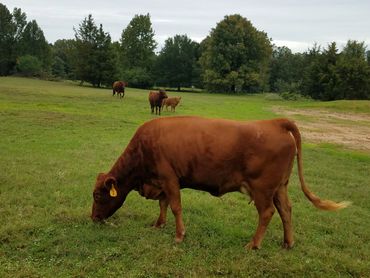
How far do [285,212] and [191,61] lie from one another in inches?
2961

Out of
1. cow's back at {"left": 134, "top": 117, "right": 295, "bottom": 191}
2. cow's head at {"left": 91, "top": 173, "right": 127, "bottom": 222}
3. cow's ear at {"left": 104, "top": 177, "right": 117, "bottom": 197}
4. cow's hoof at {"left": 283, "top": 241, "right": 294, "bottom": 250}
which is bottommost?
cow's hoof at {"left": 283, "top": 241, "right": 294, "bottom": 250}

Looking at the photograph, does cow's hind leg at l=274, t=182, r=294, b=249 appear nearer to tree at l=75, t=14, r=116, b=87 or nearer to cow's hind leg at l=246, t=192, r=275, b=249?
cow's hind leg at l=246, t=192, r=275, b=249

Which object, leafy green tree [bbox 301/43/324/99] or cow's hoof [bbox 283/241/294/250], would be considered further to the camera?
leafy green tree [bbox 301/43/324/99]

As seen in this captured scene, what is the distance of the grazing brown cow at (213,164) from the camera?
588 centimetres

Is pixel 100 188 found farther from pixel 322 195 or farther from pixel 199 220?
pixel 322 195

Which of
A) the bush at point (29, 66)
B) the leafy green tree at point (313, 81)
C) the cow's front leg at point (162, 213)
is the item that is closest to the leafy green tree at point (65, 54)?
the bush at point (29, 66)

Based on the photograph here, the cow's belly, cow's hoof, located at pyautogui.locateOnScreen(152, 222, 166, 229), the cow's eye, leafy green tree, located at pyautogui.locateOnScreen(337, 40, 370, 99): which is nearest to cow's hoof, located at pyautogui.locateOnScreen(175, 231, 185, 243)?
cow's hoof, located at pyautogui.locateOnScreen(152, 222, 166, 229)

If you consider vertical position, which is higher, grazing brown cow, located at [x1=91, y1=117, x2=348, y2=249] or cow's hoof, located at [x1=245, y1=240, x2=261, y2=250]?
grazing brown cow, located at [x1=91, y1=117, x2=348, y2=249]

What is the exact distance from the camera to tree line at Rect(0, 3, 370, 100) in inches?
2112

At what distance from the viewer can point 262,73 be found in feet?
232

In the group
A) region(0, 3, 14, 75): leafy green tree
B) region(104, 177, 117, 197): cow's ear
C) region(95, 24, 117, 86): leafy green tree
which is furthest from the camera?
region(0, 3, 14, 75): leafy green tree

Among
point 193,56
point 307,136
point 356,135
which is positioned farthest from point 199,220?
point 193,56

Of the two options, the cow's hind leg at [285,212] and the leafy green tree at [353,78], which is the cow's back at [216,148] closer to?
the cow's hind leg at [285,212]


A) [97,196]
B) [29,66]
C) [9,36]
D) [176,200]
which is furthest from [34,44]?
[176,200]
